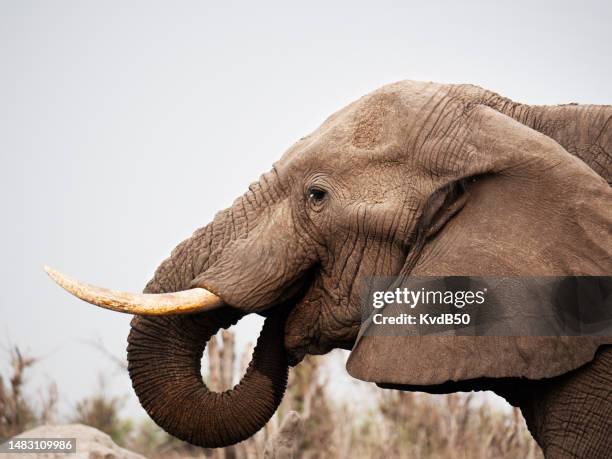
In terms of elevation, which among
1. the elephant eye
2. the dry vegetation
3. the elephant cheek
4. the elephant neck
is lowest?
the dry vegetation

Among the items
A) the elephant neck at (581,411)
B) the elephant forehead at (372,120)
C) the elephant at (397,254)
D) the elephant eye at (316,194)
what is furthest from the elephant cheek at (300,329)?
the elephant neck at (581,411)

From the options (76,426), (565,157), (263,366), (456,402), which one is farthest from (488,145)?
(456,402)

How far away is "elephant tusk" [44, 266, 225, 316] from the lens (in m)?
4.64

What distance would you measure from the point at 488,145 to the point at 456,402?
8.31 meters

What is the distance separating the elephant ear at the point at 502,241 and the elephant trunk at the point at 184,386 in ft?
2.57

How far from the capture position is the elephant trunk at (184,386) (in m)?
5.23

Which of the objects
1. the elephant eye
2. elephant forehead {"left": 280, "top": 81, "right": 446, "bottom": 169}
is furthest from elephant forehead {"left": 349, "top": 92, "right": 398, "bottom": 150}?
the elephant eye

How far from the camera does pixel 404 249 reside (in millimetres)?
4895

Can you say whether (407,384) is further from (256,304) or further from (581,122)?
(581,122)

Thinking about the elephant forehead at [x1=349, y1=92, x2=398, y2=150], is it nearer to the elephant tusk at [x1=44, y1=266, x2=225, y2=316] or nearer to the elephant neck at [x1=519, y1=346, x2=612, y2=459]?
the elephant tusk at [x1=44, y1=266, x2=225, y2=316]

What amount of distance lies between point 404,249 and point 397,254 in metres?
0.05

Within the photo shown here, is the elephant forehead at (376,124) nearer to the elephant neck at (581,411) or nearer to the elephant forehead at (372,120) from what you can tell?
the elephant forehead at (372,120)

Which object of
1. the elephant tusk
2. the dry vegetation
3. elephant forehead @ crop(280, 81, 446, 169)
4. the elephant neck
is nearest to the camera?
the elephant neck

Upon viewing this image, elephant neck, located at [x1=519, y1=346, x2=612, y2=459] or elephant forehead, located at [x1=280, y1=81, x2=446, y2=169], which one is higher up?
elephant forehead, located at [x1=280, y1=81, x2=446, y2=169]
